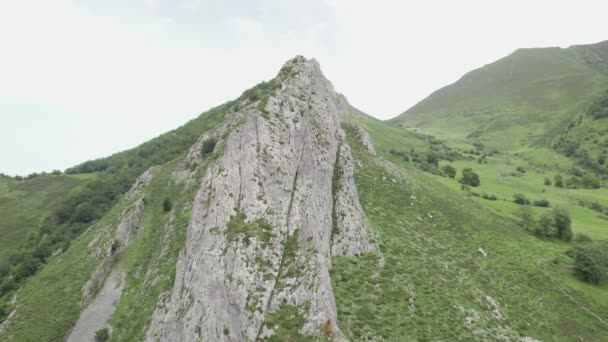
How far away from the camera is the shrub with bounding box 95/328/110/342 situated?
33.9 m

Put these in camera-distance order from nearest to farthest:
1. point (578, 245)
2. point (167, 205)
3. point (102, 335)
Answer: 1. point (102, 335)
2. point (578, 245)
3. point (167, 205)

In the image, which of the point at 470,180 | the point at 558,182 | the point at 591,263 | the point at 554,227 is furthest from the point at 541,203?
the point at 591,263

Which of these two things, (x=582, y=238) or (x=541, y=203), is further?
(x=541, y=203)

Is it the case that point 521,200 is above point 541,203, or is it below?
above

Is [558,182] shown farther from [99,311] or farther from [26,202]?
[26,202]

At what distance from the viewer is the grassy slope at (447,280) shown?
94.1ft

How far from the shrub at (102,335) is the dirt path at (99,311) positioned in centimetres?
96

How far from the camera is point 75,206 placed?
86.8 m

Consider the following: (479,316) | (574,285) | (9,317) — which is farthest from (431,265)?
(9,317)

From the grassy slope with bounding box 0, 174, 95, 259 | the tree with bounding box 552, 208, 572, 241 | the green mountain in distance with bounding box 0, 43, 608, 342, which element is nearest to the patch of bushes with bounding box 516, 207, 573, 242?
the tree with bounding box 552, 208, 572, 241

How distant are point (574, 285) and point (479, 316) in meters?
19.0

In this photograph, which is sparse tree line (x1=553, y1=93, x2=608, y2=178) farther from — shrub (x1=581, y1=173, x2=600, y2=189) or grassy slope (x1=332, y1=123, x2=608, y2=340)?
grassy slope (x1=332, y1=123, x2=608, y2=340)

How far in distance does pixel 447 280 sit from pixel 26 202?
143 m

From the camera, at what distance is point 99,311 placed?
37.4 m
